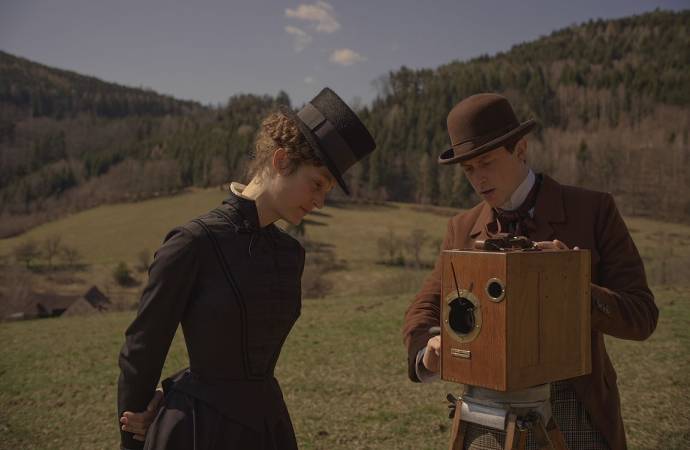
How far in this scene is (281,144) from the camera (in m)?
2.46

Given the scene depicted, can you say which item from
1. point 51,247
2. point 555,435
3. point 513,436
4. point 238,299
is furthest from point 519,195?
point 51,247

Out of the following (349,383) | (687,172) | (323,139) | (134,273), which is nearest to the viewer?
(323,139)

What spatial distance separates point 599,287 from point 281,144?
4.62 ft

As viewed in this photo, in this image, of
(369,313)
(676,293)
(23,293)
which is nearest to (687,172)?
(676,293)

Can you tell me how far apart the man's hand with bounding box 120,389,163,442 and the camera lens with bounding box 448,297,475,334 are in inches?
48.2

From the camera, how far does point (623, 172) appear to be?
75.0 metres

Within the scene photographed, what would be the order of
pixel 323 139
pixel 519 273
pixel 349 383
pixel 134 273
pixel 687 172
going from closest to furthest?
1. pixel 519 273
2. pixel 323 139
3. pixel 349 383
4. pixel 134 273
5. pixel 687 172

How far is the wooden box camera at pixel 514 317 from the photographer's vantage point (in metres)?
1.88

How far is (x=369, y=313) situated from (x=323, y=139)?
15.7m

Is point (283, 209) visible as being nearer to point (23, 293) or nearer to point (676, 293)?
point (676, 293)

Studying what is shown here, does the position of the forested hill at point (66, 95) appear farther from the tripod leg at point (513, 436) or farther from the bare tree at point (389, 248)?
the tripod leg at point (513, 436)

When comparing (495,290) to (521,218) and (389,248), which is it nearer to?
(521,218)

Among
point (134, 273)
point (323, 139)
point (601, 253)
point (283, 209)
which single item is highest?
point (323, 139)

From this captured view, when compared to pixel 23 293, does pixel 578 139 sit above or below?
above
